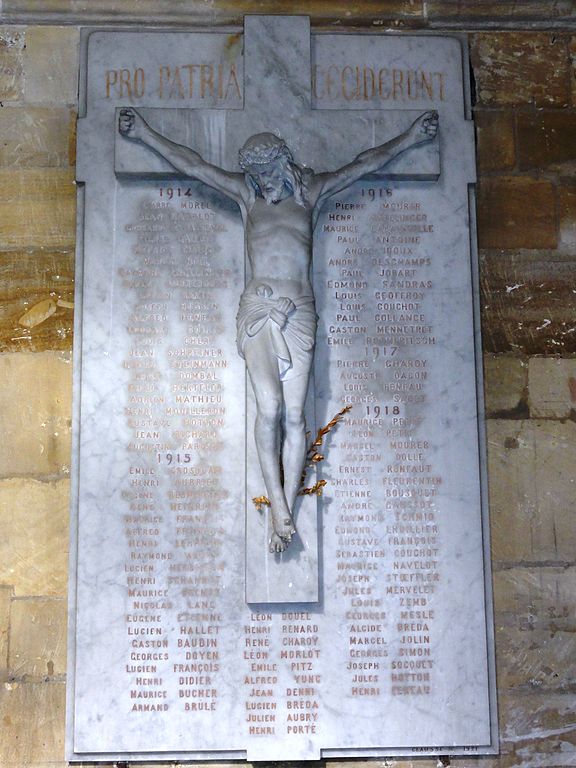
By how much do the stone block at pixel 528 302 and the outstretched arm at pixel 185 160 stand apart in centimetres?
155

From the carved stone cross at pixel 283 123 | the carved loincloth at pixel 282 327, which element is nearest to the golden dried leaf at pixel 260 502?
the carved loincloth at pixel 282 327

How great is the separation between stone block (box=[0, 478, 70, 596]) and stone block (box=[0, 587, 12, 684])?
0.16 feet

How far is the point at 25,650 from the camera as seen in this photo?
5.39 metres

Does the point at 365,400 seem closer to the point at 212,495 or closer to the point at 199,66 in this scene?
the point at 212,495

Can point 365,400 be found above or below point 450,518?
above

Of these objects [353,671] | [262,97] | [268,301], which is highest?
[262,97]

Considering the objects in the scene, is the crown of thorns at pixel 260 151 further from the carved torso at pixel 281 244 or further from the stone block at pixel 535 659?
the stone block at pixel 535 659

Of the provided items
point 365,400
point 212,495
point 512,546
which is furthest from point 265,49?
point 512,546

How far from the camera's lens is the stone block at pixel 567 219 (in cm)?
593

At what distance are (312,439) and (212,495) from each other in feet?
2.08

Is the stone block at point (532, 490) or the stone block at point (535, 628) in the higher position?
the stone block at point (532, 490)

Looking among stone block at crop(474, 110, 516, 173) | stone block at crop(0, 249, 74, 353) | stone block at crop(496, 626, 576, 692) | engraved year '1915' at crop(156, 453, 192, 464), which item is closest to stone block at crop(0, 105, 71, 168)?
stone block at crop(0, 249, 74, 353)

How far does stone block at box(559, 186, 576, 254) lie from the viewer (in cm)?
593

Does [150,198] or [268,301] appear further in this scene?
[150,198]
